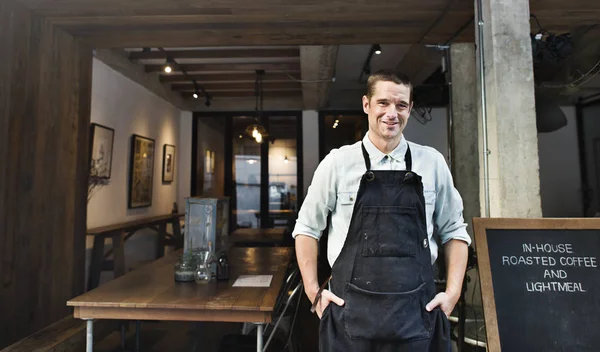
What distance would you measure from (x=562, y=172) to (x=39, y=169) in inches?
311

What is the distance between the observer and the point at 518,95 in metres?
2.08

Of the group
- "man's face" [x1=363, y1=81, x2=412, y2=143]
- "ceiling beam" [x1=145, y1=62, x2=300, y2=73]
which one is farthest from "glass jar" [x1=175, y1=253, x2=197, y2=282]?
"ceiling beam" [x1=145, y1=62, x2=300, y2=73]

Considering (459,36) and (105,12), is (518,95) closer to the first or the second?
(459,36)

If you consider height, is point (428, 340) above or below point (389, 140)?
below

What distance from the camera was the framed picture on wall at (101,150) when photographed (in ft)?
13.9

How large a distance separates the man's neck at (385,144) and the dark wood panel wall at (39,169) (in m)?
2.42

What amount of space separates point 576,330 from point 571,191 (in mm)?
6314

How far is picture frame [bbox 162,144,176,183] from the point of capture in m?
6.49

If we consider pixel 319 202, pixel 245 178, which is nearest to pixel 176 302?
pixel 319 202

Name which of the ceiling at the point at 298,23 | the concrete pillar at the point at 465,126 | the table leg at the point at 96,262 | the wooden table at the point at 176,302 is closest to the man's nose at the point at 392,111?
the wooden table at the point at 176,302

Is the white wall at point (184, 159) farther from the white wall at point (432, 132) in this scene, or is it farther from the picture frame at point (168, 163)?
the white wall at point (432, 132)

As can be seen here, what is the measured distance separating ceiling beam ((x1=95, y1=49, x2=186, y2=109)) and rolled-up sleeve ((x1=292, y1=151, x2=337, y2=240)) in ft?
13.1

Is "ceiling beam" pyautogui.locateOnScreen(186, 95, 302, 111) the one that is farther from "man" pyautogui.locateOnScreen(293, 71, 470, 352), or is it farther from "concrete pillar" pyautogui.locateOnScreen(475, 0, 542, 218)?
"man" pyautogui.locateOnScreen(293, 71, 470, 352)

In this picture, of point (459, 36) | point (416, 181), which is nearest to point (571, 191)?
point (459, 36)
